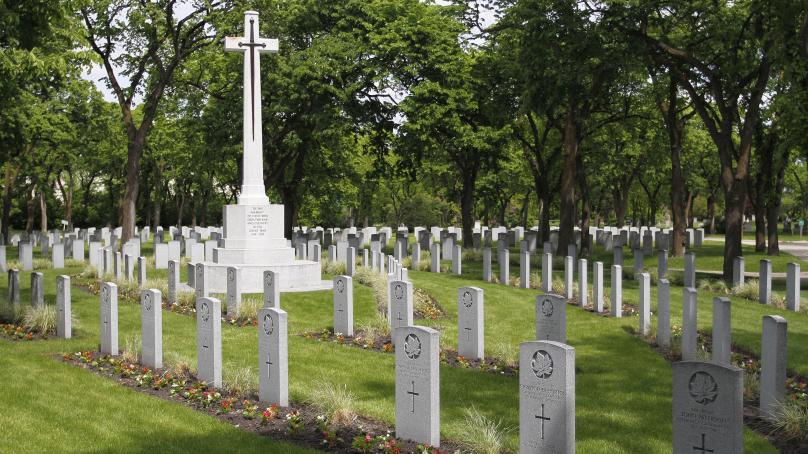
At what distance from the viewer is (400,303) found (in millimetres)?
13602

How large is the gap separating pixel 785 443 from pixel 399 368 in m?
3.93

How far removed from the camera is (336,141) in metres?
38.1

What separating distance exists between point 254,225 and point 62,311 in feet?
25.1

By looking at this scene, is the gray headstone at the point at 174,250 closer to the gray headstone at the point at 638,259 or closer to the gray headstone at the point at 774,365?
the gray headstone at the point at 638,259

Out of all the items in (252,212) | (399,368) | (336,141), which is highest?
(336,141)

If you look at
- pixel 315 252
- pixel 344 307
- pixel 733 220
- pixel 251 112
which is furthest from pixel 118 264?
pixel 733 220

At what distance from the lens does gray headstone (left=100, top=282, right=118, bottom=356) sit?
12.1m

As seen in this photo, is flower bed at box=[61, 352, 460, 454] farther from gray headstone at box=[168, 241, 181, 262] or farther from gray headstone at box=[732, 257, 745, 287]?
gray headstone at box=[168, 241, 181, 262]

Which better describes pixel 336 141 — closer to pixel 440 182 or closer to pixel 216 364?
pixel 440 182

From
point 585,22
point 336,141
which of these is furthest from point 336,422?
point 336,141

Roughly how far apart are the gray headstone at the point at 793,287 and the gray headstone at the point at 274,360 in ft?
44.7

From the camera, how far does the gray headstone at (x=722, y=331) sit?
11.1m

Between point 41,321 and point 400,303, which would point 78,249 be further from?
point 400,303

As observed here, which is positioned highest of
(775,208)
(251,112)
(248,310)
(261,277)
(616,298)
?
(251,112)
